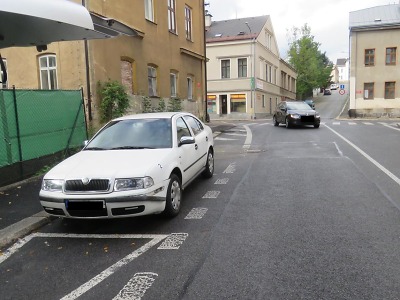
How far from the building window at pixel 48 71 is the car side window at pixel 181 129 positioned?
29.1 ft

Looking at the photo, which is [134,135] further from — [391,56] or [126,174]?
[391,56]

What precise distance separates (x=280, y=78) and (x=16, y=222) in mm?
53006

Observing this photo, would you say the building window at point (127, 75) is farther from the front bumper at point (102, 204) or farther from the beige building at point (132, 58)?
the front bumper at point (102, 204)

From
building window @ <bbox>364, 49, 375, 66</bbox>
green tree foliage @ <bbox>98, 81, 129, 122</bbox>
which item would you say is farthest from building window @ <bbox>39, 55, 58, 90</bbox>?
building window @ <bbox>364, 49, 375, 66</bbox>

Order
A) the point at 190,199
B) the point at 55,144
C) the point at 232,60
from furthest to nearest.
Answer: the point at 232,60 < the point at 55,144 < the point at 190,199

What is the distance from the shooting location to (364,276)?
3.73 meters

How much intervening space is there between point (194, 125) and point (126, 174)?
329 centimetres

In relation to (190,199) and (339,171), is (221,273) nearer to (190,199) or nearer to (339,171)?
(190,199)

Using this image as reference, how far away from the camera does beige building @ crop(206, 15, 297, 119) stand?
135ft

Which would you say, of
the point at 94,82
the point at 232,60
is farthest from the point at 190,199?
the point at 232,60

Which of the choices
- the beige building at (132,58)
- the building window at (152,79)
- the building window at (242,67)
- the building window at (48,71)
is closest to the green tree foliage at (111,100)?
the beige building at (132,58)

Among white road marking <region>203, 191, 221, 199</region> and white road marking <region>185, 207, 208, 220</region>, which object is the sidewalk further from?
white road marking <region>203, 191, 221, 199</region>

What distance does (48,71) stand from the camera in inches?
573

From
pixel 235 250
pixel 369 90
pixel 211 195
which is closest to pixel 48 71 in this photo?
pixel 211 195
